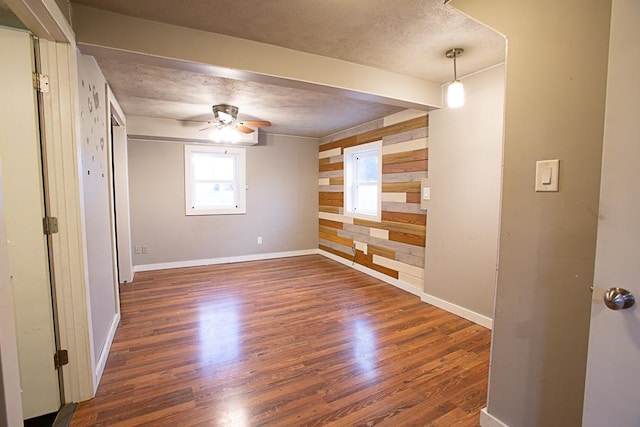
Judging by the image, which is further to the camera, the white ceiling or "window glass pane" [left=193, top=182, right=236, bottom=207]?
"window glass pane" [left=193, top=182, right=236, bottom=207]

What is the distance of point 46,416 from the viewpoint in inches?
65.2

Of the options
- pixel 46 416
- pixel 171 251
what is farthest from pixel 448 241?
→ pixel 171 251

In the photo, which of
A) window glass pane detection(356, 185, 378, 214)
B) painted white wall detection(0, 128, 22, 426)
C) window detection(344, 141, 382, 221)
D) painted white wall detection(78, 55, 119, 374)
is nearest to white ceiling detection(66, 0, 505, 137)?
painted white wall detection(78, 55, 119, 374)

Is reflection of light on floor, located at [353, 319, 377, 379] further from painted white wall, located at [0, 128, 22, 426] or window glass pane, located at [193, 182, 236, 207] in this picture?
window glass pane, located at [193, 182, 236, 207]

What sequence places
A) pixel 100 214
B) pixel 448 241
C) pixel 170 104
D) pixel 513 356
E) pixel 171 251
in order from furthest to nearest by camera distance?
pixel 171 251 → pixel 170 104 → pixel 448 241 → pixel 100 214 → pixel 513 356

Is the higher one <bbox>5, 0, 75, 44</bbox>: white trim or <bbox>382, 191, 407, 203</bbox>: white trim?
<bbox>5, 0, 75, 44</bbox>: white trim

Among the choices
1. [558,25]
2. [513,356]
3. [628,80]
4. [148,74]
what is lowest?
[513,356]

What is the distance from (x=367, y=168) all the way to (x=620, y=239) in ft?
12.3

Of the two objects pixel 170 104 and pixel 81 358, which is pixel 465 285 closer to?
pixel 81 358

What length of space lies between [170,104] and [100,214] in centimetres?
179

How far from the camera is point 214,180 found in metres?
4.92

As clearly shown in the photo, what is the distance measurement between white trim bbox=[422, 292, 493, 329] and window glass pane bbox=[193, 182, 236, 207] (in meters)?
3.47

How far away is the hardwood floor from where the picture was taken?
1.67 meters

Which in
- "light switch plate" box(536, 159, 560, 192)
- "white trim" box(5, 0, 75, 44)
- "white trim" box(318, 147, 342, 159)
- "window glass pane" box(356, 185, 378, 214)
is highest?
"white trim" box(5, 0, 75, 44)
